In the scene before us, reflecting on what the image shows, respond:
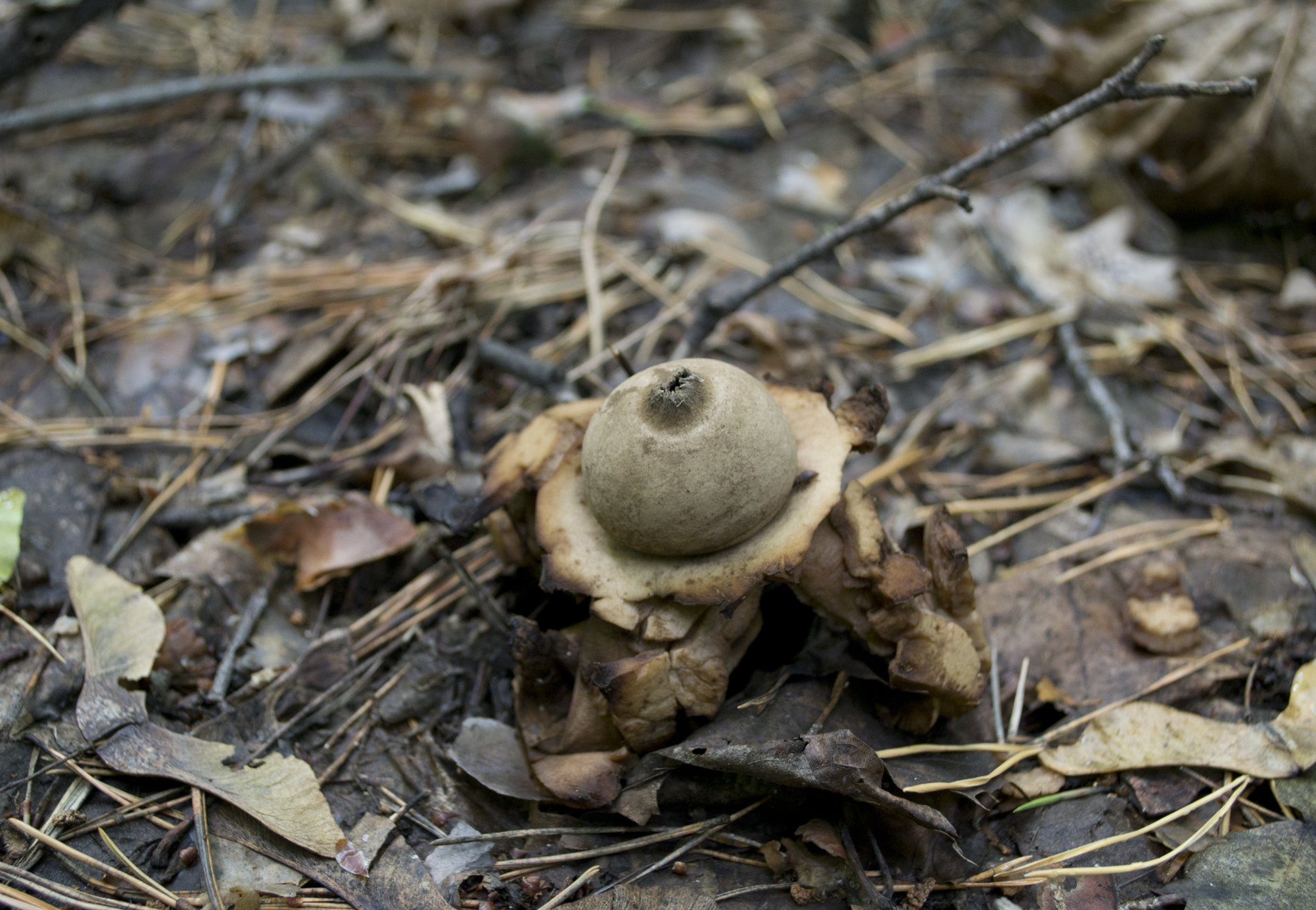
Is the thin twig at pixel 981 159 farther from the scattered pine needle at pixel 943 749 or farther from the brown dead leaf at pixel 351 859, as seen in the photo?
the brown dead leaf at pixel 351 859

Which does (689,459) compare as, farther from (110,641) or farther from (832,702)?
(110,641)

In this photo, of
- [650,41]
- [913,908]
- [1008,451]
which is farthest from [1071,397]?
[650,41]

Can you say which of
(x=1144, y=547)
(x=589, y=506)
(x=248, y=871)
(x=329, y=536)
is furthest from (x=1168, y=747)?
(x=329, y=536)

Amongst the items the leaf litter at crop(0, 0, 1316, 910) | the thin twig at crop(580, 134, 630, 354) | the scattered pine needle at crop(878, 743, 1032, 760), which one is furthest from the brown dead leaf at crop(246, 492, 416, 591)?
the scattered pine needle at crop(878, 743, 1032, 760)

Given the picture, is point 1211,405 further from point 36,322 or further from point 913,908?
point 36,322

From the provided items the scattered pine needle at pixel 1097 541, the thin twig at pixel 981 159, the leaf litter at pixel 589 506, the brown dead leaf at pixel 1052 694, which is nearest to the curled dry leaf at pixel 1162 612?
the leaf litter at pixel 589 506
